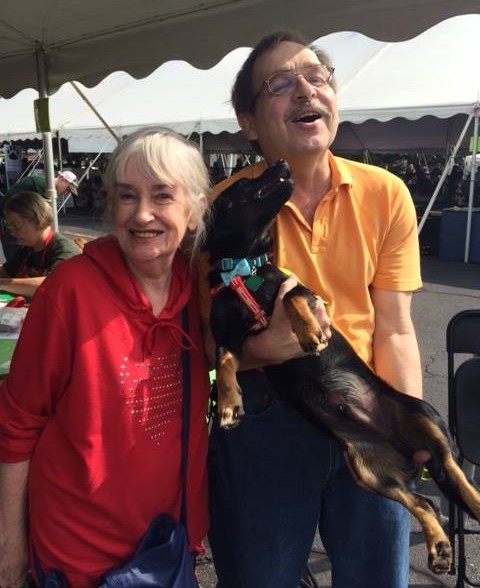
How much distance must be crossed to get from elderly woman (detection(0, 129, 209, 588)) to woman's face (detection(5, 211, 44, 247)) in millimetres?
2763

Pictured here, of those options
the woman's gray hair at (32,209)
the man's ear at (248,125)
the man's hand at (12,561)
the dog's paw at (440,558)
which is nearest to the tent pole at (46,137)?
the woman's gray hair at (32,209)

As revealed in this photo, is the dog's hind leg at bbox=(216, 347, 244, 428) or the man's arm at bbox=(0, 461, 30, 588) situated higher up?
the dog's hind leg at bbox=(216, 347, 244, 428)

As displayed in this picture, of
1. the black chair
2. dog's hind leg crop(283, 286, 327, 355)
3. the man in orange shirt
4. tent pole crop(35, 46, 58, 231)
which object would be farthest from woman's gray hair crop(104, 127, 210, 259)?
tent pole crop(35, 46, 58, 231)

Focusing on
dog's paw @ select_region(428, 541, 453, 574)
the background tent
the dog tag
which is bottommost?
dog's paw @ select_region(428, 541, 453, 574)

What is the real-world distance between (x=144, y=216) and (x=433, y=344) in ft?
17.6

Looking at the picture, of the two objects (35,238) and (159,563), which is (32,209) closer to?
(35,238)

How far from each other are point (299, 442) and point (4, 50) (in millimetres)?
4116

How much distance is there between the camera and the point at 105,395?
4.28 ft

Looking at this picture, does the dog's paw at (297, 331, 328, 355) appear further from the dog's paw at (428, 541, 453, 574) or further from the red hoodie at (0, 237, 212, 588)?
the dog's paw at (428, 541, 453, 574)

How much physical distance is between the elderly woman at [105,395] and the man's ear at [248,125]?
0.28 metres

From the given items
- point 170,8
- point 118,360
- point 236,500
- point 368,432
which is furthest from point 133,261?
point 170,8

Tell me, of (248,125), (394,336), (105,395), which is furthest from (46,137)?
(394,336)

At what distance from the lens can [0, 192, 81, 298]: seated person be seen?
3916 millimetres

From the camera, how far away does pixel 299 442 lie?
4.87 ft
